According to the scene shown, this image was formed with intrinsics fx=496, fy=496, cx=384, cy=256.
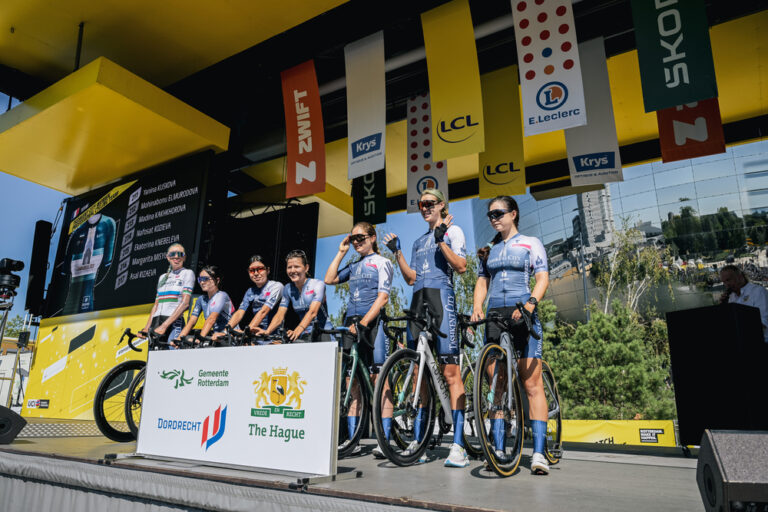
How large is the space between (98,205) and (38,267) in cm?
199

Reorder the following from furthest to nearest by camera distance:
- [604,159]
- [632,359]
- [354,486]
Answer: [632,359]
[604,159]
[354,486]

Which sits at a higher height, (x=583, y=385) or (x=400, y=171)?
(x=400, y=171)

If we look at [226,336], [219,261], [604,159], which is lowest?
[226,336]

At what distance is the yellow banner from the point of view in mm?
9206

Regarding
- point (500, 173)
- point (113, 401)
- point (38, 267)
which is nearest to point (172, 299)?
point (113, 401)

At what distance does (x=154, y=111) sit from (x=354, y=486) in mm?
6415

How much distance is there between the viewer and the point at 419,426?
3518 mm

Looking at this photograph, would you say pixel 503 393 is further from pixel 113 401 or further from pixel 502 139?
pixel 502 139

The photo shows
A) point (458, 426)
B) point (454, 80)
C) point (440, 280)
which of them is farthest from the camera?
point (454, 80)

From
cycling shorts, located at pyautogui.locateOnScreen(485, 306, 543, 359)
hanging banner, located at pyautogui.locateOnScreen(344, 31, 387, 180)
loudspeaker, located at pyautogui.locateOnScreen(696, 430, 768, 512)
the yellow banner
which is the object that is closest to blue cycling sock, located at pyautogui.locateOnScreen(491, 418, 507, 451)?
cycling shorts, located at pyautogui.locateOnScreen(485, 306, 543, 359)

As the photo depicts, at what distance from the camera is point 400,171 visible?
1043 cm

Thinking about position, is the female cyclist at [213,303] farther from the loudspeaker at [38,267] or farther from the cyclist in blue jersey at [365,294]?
the loudspeaker at [38,267]

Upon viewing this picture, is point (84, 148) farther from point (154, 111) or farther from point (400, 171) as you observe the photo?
point (400, 171)

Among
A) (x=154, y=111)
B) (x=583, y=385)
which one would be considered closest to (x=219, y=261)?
(x=154, y=111)
